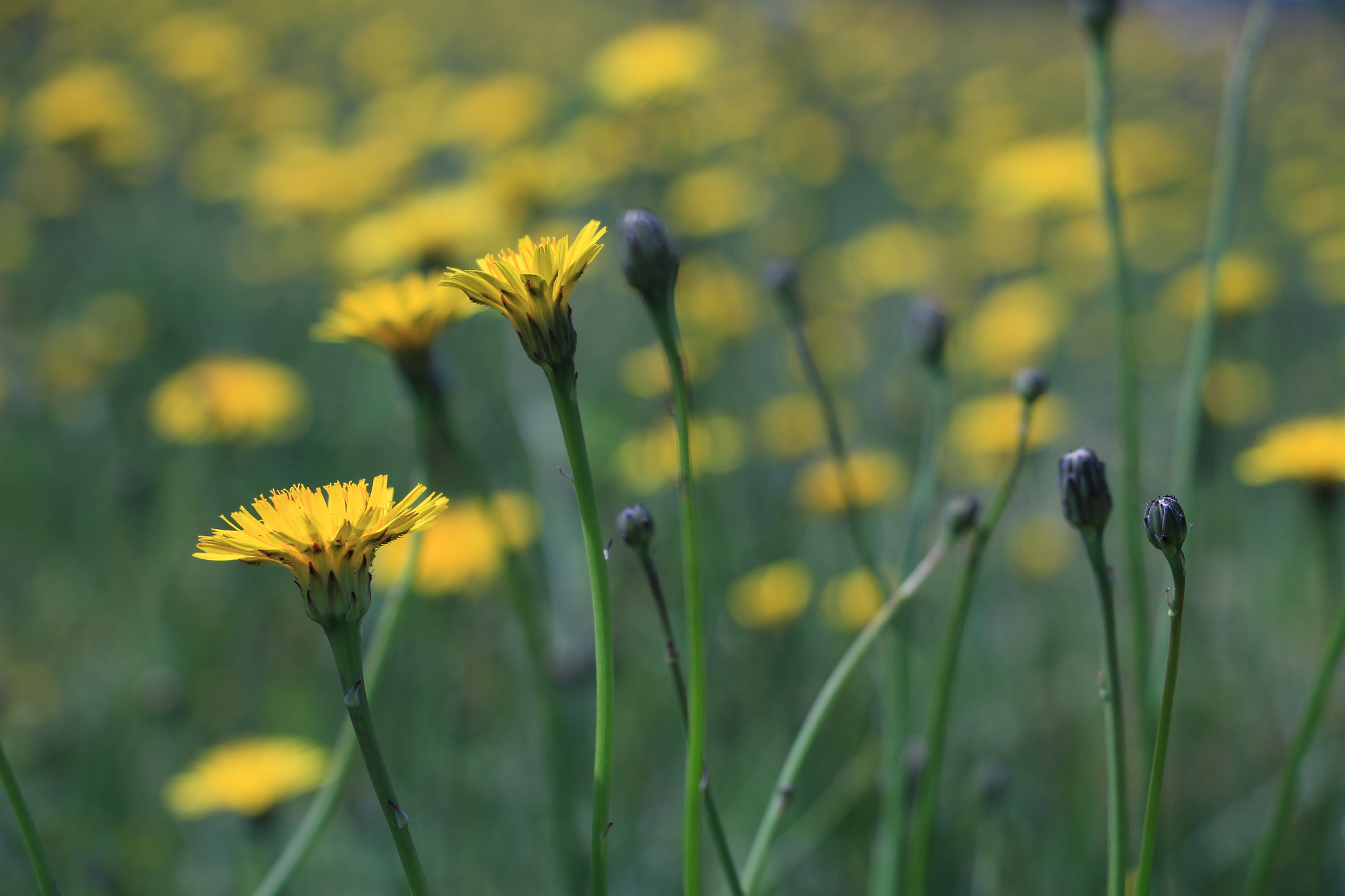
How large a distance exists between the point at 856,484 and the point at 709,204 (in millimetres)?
1578

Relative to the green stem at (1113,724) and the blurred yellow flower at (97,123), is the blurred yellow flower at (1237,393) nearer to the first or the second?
the green stem at (1113,724)

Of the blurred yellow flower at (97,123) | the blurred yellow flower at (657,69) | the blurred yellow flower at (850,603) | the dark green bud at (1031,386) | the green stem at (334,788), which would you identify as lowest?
the blurred yellow flower at (850,603)

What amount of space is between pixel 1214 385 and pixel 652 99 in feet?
5.33

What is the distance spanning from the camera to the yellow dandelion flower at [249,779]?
53.5 inches

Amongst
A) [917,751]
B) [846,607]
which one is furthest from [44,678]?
[917,751]

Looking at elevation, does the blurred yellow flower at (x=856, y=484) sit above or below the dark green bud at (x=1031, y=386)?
below

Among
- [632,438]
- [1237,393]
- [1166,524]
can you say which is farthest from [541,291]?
[1237,393]

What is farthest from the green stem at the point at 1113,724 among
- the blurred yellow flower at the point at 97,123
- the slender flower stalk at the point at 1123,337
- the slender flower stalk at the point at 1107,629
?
the blurred yellow flower at the point at 97,123

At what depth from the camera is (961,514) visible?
2.98 feet

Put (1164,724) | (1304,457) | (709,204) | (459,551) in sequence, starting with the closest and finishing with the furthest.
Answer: (1164,724), (1304,457), (459,551), (709,204)

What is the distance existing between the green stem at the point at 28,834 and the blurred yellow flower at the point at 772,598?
4.07ft

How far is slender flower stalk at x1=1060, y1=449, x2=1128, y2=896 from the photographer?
2.20 feet

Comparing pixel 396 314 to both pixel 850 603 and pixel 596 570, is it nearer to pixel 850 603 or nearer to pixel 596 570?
pixel 596 570

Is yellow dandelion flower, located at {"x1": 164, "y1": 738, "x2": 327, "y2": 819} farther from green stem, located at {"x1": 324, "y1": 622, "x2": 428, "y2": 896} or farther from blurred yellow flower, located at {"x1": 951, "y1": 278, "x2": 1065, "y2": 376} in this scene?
blurred yellow flower, located at {"x1": 951, "y1": 278, "x2": 1065, "y2": 376}
